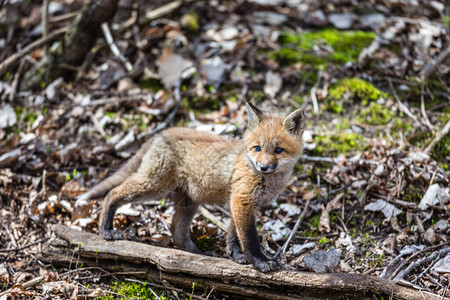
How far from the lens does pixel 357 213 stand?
579cm

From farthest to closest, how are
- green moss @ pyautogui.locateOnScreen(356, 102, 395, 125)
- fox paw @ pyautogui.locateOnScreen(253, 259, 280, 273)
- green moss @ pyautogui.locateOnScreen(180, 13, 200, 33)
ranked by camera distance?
green moss @ pyautogui.locateOnScreen(180, 13, 200, 33)
green moss @ pyautogui.locateOnScreen(356, 102, 395, 125)
fox paw @ pyautogui.locateOnScreen(253, 259, 280, 273)

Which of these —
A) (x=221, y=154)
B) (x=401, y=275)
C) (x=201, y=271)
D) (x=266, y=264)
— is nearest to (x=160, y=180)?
(x=221, y=154)

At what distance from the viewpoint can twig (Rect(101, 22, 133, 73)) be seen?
8.51 meters

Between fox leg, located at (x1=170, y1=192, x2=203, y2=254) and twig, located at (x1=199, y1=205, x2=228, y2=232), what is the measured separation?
41cm

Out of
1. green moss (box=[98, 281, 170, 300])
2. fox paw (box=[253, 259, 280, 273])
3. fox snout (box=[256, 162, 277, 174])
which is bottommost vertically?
green moss (box=[98, 281, 170, 300])

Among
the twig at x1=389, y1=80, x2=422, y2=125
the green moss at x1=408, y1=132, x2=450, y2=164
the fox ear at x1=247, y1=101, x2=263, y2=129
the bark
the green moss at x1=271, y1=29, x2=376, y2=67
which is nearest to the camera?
the fox ear at x1=247, y1=101, x2=263, y2=129

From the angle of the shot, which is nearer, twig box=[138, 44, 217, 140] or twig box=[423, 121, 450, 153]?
twig box=[423, 121, 450, 153]

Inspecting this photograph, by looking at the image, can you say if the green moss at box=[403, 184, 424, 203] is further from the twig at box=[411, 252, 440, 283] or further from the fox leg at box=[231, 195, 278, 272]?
the fox leg at box=[231, 195, 278, 272]

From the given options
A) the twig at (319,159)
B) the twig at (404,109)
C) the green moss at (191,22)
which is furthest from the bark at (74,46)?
the twig at (404,109)

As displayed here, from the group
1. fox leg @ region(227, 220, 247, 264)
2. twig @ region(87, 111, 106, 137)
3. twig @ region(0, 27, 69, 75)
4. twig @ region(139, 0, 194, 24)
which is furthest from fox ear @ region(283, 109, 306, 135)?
twig @ region(0, 27, 69, 75)

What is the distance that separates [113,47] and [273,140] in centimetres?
535

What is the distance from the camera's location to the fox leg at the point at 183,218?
568 centimetres

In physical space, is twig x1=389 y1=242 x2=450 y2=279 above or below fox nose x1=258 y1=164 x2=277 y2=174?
below

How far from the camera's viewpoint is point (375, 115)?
722cm
